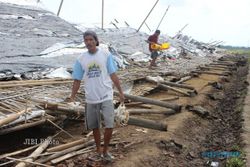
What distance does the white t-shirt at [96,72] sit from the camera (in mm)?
4848

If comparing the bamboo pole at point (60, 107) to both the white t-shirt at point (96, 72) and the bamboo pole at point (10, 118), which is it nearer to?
the bamboo pole at point (10, 118)

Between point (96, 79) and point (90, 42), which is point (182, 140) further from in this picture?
point (90, 42)

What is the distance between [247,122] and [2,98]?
18.0 feet

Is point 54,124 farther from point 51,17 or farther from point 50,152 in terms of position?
point 51,17

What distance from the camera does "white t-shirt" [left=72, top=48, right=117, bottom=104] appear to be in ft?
15.9

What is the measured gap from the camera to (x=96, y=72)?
4.86 meters

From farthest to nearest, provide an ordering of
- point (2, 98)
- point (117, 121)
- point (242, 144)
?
point (242, 144) → point (2, 98) → point (117, 121)

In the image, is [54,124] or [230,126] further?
[230,126]

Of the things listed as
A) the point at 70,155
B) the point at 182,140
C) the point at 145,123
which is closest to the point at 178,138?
the point at 182,140

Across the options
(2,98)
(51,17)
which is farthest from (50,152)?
(51,17)

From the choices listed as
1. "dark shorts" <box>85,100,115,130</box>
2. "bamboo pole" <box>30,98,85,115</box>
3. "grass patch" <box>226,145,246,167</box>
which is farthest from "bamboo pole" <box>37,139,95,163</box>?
"grass patch" <box>226,145,246,167</box>

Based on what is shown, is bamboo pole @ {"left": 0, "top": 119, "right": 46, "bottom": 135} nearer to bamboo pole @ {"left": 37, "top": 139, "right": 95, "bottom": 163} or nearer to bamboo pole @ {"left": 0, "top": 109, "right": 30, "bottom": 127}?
bamboo pole @ {"left": 0, "top": 109, "right": 30, "bottom": 127}

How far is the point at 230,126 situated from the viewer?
895cm

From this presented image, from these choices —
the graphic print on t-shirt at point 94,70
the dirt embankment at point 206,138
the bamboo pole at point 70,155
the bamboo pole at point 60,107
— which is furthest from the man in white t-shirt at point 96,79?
the dirt embankment at point 206,138
